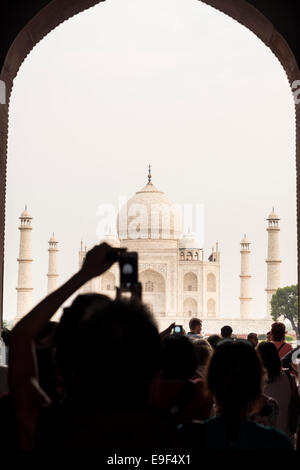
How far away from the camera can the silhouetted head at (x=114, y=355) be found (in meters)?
1.18

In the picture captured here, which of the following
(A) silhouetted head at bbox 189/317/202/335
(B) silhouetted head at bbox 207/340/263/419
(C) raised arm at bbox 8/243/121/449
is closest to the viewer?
(C) raised arm at bbox 8/243/121/449

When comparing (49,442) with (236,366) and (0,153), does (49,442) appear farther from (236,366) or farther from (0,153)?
(0,153)

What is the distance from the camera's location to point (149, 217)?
3375 cm

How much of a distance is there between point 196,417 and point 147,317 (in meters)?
1.17

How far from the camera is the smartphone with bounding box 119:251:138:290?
1.44m

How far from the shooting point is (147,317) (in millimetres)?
1227

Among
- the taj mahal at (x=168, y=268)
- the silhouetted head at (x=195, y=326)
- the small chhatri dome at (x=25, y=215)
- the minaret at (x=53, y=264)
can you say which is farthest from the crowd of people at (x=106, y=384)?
the minaret at (x=53, y=264)

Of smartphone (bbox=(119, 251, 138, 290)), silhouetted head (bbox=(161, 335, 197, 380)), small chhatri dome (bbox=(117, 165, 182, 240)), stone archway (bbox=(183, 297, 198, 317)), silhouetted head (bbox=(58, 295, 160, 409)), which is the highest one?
small chhatri dome (bbox=(117, 165, 182, 240))

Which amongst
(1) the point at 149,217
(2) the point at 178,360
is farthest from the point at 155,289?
(2) the point at 178,360

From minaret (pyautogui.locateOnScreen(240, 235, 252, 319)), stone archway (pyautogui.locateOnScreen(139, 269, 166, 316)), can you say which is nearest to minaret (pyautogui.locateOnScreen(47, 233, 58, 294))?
stone archway (pyautogui.locateOnScreen(139, 269, 166, 316))

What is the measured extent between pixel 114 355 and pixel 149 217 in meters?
32.6

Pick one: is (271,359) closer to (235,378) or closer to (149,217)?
(235,378)

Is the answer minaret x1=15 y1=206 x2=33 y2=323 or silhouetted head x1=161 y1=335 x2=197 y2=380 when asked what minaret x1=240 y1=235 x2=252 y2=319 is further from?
silhouetted head x1=161 y1=335 x2=197 y2=380

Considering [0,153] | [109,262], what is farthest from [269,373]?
[0,153]
